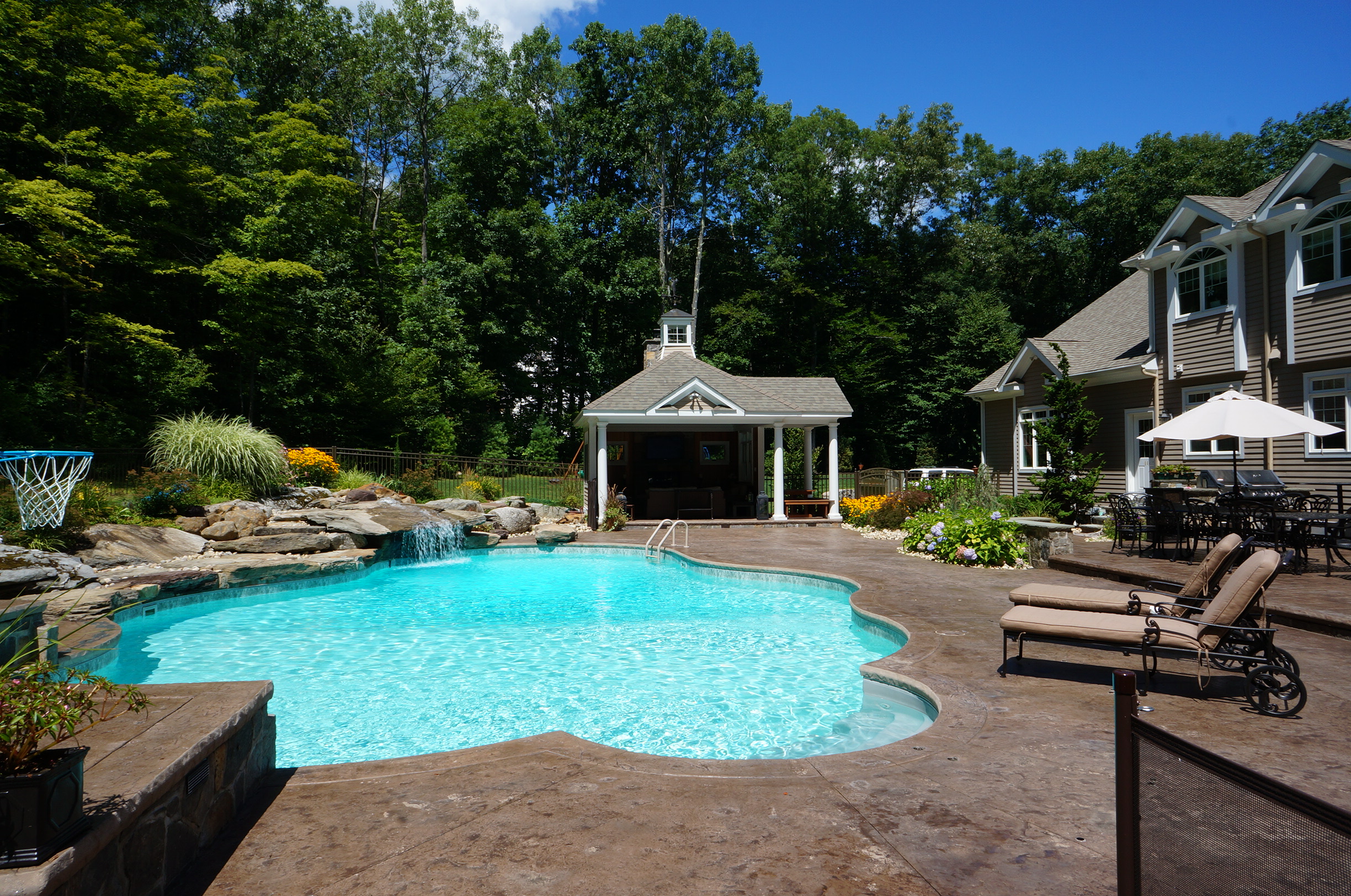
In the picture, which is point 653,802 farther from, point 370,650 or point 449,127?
point 449,127

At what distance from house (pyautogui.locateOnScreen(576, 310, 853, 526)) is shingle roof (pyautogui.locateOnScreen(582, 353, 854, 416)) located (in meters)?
0.05

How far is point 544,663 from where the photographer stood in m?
8.06

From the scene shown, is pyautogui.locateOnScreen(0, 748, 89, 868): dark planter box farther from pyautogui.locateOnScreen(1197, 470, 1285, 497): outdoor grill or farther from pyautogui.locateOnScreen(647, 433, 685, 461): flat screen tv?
pyautogui.locateOnScreen(647, 433, 685, 461): flat screen tv


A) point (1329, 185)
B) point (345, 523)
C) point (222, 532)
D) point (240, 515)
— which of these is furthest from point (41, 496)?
point (1329, 185)

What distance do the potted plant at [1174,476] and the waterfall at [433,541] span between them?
51.8 ft

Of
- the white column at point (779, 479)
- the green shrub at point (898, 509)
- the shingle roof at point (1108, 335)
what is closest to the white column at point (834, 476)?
the white column at point (779, 479)

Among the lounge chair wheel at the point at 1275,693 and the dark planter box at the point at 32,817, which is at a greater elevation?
the dark planter box at the point at 32,817

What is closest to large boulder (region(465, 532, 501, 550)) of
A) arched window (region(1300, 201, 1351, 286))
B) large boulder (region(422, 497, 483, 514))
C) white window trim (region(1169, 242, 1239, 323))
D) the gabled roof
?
large boulder (region(422, 497, 483, 514))

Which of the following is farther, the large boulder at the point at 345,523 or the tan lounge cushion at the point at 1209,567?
the large boulder at the point at 345,523

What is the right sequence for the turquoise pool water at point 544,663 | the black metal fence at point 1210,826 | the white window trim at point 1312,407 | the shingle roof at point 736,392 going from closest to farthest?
1. the black metal fence at point 1210,826
2. the turquoise pool water at point 544,663
3. the white window trim at point 1312,407
4. the shingle roof at point 736,392

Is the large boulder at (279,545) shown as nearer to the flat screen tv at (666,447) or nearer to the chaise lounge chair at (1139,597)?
the flat screen tv at (666,447)

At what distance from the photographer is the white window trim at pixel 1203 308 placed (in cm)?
1535

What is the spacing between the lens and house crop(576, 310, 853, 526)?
1978 cm

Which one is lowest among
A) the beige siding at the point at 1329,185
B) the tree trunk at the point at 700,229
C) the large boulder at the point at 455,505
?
the large boulder at the point at 455,505
